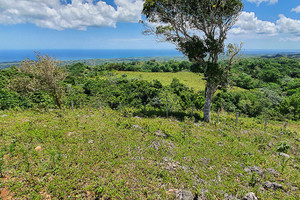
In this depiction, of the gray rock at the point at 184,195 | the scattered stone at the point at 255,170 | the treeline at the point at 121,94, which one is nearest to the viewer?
the gray rock at the point at 184,195

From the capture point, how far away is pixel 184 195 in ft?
17.4

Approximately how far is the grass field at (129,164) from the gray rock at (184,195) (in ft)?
0.55

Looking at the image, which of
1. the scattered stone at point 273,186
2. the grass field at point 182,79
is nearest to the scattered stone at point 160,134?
the scattered stone at point 273,186

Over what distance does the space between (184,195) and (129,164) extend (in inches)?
103

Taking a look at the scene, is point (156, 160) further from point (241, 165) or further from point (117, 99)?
point (117, 99)

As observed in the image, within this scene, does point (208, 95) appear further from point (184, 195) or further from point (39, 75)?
point (39, 75)

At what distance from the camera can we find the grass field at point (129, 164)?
5.38m

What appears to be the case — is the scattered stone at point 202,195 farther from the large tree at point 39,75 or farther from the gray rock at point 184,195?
the large tree at point 39,75

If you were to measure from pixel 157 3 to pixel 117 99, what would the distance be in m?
17.0

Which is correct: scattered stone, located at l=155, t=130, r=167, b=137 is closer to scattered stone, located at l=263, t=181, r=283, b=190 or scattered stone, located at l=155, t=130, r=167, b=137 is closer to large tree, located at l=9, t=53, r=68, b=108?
Answer: scattered stone, located at l=263, t=181, r=283, b=190

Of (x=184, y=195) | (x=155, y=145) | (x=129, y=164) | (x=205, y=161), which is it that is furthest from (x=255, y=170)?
(x=129, y=164)

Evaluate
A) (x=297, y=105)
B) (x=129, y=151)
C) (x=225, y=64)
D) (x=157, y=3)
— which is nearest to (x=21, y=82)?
(x=129, y=151)

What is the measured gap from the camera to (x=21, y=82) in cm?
1385

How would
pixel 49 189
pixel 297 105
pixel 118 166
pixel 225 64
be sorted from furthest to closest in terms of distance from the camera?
pixel 297 105, pixel 225 64, pixel 118 166, pixel 49 189
